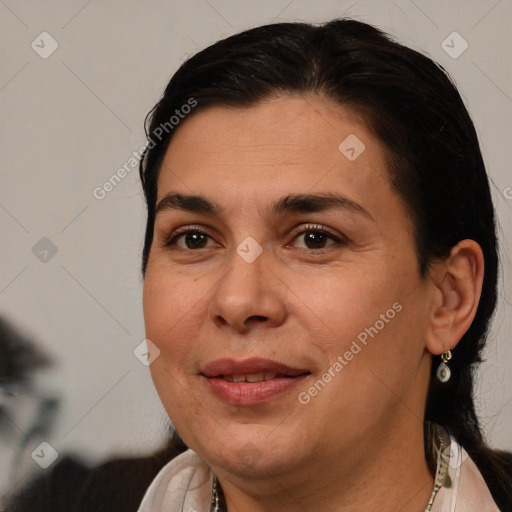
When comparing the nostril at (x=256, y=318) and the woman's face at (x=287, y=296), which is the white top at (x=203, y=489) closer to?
the woman's face at (x=287, y=296)

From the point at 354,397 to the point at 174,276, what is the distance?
367 mm

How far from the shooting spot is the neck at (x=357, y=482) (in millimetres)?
1543

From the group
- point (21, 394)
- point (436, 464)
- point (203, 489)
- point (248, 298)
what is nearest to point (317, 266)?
point (248, 298)

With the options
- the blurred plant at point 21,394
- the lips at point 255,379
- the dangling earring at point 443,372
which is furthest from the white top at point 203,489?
the blurred plant at point 21,394

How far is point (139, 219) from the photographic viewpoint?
7.86ft

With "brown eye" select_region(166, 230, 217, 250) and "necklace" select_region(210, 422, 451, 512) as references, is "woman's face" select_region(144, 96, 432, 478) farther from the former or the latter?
"necklace" select_region(210, 422, 451, 512)

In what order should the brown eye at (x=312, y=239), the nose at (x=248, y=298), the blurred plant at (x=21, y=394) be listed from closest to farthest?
the nose at (x=248, y=298) → the brown eye at (x=312, y=239) → the blurred plant at (x=21, y=394)

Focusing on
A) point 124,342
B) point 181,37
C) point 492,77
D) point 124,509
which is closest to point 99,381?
point 124,342

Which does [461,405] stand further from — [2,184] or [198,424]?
[2,184]

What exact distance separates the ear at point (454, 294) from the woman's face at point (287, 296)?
35mm

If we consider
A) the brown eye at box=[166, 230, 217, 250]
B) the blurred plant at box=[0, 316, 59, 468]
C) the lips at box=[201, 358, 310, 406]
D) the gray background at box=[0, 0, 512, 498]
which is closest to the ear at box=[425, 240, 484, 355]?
the lips at box=[201, 358, 310, 406]

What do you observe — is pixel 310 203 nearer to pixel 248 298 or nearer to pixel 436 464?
pixel 248 298

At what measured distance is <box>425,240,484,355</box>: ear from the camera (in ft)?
5.32

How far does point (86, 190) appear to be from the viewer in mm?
2441
